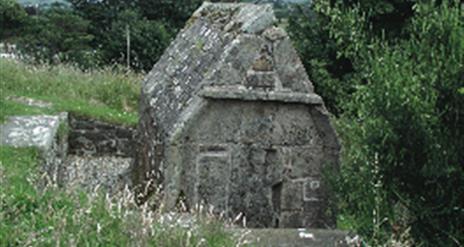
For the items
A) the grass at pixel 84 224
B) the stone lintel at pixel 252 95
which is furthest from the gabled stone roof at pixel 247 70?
the grass at pixel 84 224

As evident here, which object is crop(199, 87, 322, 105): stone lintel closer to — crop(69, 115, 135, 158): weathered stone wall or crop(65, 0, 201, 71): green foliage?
crop(69, 115, 135, 158): weathered stone wall

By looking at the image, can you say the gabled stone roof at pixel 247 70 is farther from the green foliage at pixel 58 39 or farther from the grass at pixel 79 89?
the green foliage at pixel 58 39

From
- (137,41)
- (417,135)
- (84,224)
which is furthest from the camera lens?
(137,41)

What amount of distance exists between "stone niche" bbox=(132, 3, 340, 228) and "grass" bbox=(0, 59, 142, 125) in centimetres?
648

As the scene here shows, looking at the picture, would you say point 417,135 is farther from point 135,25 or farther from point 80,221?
point 135,25

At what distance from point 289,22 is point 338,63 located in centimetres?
219

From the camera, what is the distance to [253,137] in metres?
9.81

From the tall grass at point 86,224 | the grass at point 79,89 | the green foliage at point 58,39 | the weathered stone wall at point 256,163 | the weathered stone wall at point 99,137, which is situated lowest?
the tall grass at point 86,224

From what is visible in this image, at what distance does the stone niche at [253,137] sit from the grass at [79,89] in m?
6.48

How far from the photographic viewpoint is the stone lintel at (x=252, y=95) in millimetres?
9594

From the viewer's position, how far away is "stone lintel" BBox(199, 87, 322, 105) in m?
9.59

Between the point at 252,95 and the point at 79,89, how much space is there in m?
8.98

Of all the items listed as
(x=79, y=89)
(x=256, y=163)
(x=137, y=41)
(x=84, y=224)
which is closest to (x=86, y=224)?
Result: (x=84, y=224)

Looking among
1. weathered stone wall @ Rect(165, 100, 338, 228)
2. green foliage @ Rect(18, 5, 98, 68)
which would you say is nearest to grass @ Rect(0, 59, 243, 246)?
weathered stone wall @ Rect(165, 100, 338, 228)
